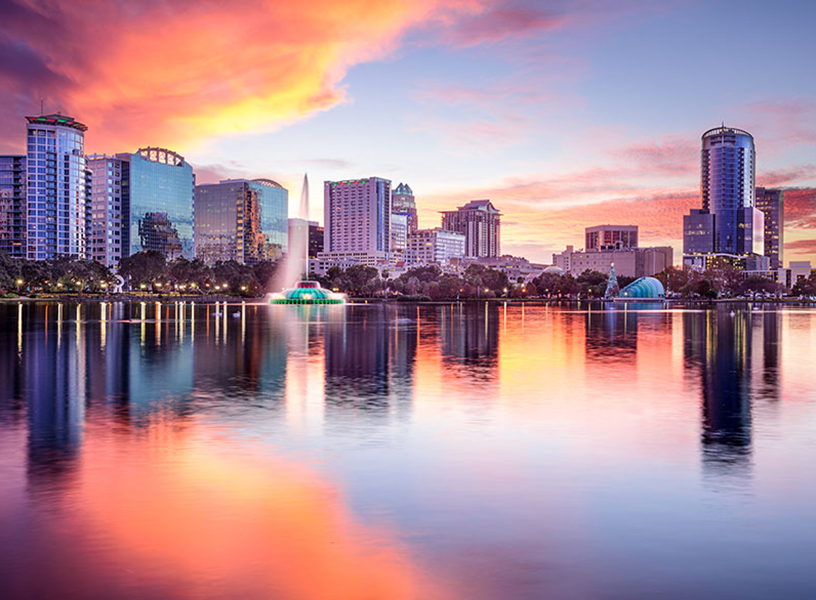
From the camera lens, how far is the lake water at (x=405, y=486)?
27.8 ft

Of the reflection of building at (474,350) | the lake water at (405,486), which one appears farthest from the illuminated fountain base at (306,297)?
the lake water at (405,486)

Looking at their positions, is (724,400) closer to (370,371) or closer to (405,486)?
(370,371)

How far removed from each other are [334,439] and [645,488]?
682 cm

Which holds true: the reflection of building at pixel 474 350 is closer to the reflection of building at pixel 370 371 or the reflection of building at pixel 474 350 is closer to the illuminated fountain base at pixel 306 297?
the reflection of building at pixel 370 371

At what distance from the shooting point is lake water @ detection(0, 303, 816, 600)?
27.8ft

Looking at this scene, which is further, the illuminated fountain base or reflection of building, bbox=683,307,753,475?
the illuminated fountain base

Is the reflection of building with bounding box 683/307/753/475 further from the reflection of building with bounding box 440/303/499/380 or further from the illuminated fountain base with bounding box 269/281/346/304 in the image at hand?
the illuminated fountain base with bounding box 269/281/346/304

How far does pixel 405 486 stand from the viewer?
12234 mm

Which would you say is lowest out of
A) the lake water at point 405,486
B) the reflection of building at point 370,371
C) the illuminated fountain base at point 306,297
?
the lake water at point 405,486

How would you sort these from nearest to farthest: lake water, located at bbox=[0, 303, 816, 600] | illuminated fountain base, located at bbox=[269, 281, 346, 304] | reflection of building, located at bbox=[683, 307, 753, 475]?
lake water, located at bbox=[0, 303, 816, 600], reflection of building, located at bbox=[683, 307, 753, 475], illuminated fountain base, located at bbox=[269, 281, 346, 304]

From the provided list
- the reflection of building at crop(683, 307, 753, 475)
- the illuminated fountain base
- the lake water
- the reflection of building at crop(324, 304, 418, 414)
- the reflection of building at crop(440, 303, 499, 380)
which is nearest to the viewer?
the lake water

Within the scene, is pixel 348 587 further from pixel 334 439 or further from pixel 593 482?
pixel 334 439

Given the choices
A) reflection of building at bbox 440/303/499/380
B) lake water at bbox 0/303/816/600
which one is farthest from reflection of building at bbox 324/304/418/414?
reflection of building at bbox 440/303/499/380

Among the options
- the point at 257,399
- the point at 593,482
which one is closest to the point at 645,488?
the point at 593,482
